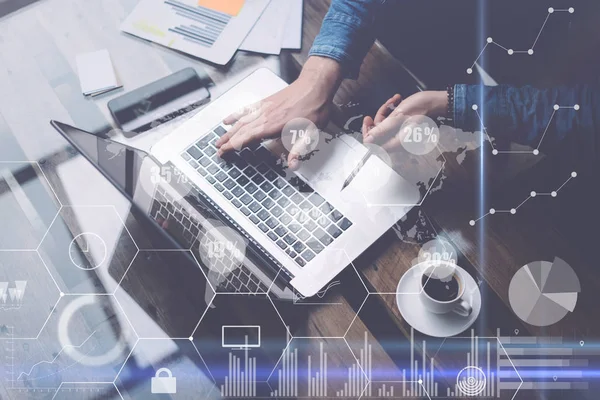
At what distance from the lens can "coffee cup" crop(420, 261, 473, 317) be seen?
26.7 inches

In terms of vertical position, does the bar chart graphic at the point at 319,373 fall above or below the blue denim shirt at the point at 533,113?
below

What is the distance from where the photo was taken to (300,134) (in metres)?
0.80

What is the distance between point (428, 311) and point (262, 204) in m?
0.24

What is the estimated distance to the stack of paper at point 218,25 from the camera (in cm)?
88

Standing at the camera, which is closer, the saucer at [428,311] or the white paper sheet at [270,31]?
the saucer at [428,311]

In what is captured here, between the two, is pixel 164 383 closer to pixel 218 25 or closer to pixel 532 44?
pixel 218 25

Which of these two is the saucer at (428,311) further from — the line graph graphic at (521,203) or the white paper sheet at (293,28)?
the white paper sheet at (293,28)

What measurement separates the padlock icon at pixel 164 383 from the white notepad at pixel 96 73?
0.41 meters

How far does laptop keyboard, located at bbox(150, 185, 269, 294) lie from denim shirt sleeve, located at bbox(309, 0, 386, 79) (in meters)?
0.30

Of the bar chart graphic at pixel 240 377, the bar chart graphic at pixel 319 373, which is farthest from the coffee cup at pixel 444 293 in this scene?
the bar chart graphic at pixel 240 377
